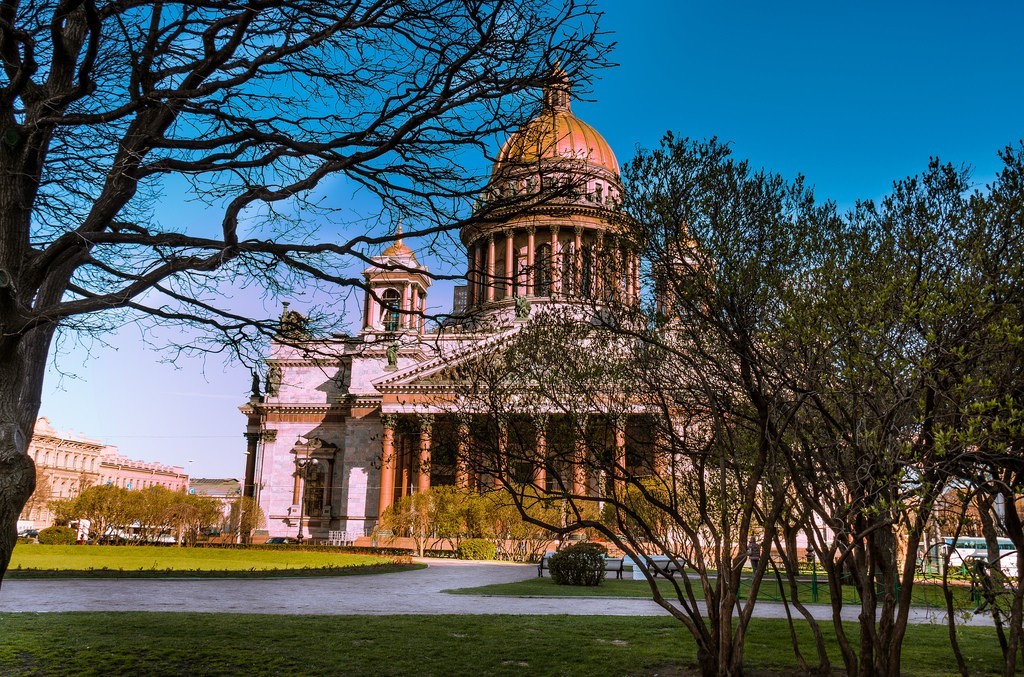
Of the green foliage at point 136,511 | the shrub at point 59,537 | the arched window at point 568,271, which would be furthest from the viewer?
the green foliage at point 136,511

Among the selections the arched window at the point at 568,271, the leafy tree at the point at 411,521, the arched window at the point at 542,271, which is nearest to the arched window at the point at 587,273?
the arched window at the point at 568,271

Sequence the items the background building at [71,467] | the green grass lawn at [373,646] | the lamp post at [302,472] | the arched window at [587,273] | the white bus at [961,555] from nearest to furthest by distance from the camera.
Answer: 1. the white bus at [961,555]
2. the green grass lawn at [373,646]
3. the arched window at [587,273]
4. the lamp post at [302,472]
5. the background building at [71,467]

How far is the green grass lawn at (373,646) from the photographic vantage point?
373 inches

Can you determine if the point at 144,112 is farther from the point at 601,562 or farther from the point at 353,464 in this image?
the point at 353,464

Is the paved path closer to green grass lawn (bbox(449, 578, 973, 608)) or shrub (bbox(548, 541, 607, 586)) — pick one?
green grass lawn (bbox(449, 578, 973, 608))

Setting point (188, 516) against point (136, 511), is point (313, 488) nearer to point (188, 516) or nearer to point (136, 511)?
point (188, 516)

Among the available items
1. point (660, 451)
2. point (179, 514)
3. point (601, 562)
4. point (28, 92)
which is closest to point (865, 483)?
point (660, 451)

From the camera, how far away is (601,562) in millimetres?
24922

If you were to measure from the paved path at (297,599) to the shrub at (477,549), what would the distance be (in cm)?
1668

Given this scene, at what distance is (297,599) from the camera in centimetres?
1773

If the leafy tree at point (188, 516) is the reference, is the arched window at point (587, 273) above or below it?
above

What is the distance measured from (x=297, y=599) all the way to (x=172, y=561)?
13.6m

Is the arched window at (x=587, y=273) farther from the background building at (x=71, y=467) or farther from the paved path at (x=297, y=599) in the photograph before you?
the background building at (x=71, y=467)

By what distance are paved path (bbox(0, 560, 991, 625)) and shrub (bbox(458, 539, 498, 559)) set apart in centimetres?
1668
